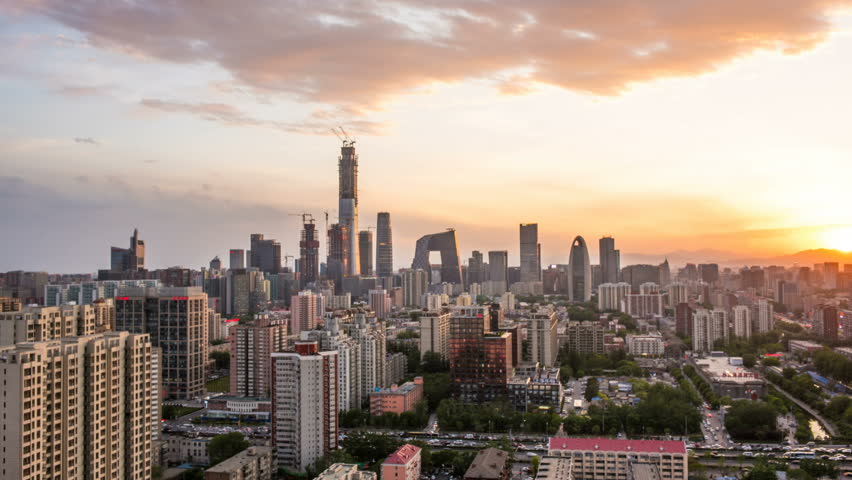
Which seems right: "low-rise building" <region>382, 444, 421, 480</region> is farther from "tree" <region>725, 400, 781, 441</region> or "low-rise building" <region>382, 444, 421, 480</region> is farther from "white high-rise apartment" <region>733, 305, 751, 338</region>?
"white high-rise apartment" <region>733, 305, 751, 338</region>

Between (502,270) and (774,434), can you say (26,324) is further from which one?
(502,270)

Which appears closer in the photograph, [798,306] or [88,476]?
[88,476]

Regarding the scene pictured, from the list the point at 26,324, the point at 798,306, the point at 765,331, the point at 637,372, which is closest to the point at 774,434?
the point at 637,372

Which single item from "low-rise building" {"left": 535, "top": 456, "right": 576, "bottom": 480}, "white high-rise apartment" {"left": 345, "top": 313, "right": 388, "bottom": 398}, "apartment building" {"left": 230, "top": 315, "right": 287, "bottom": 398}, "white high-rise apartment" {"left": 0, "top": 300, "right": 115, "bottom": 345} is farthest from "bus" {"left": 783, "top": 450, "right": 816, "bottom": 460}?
"white high-rise apartment" {"left": 0, "top": 300, "right": 115, "bottom": 345}

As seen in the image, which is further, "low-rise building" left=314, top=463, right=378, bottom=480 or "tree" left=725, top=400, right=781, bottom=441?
"tree" left=725, top=400, right=781, bottom=441

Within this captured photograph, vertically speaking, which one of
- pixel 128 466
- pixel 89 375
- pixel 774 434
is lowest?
pixel 774 434

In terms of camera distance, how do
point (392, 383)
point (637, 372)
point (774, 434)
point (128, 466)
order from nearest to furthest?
point (128, 466)
point (774, 434)
point (392, 383)
point (637, 372)

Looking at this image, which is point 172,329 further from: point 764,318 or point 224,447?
point 764,318
